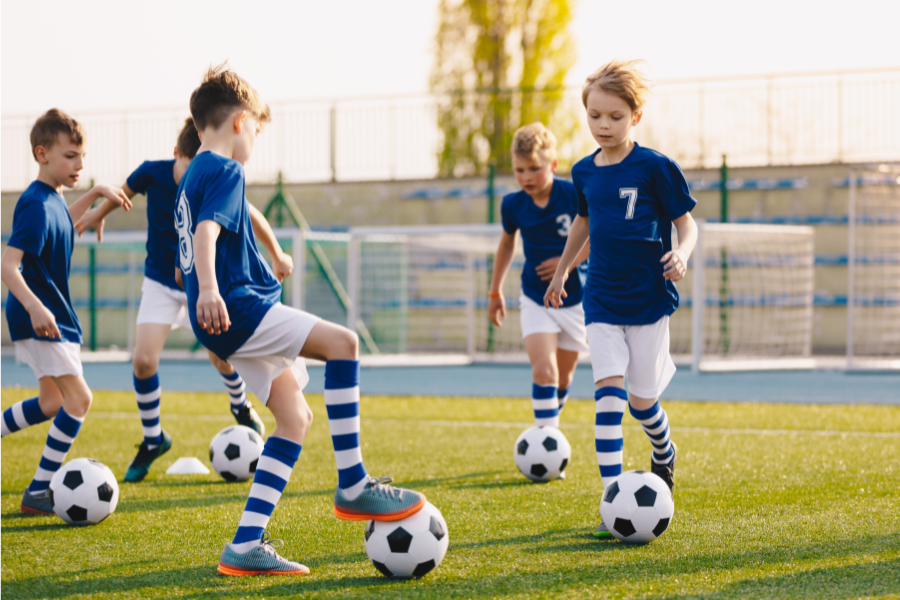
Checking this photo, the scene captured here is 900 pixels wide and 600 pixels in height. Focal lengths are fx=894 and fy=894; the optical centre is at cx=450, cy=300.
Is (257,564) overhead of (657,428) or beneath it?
beneath

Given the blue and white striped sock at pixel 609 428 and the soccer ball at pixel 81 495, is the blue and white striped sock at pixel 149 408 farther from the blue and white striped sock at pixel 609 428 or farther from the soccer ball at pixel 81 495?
the blue and white striped sock at pixel 609 428

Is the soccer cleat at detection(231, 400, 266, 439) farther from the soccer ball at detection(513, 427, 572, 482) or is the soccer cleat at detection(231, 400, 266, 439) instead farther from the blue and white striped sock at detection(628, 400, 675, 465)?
the blue and white striped sock at detection(628, 400, 675, 465)

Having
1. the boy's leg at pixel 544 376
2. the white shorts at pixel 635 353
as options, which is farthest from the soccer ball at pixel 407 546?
the boy's leg at pixel 544 376

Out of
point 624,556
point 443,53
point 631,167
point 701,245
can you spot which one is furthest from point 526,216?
point 443,53

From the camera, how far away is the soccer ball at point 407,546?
2.84 metres

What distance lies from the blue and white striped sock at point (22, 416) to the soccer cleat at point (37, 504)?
407 millimetres

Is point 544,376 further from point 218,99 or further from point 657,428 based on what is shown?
point 218,99

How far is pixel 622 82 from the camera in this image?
350 centimetres

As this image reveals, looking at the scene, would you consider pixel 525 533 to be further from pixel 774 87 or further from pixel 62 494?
pixel 774 87

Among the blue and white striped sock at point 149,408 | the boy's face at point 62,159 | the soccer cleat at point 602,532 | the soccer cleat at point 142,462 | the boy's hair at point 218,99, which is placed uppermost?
the boy's hair at point 218,99

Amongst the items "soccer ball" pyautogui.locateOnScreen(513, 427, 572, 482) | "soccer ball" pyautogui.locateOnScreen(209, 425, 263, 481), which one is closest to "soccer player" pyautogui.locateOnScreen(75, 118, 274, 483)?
"soccer ball" pyautogui.locateOnScreen(209, 425, 263, 481)

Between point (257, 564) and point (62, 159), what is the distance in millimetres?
2072

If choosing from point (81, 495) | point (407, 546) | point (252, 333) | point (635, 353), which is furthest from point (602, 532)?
point (81, 495)

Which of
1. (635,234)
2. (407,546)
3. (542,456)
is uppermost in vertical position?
(635,234)
